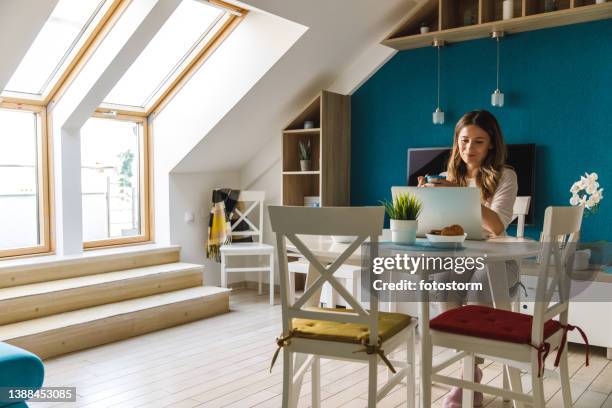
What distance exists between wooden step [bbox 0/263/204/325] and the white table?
6.98 ft

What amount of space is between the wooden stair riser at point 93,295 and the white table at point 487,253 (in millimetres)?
2126

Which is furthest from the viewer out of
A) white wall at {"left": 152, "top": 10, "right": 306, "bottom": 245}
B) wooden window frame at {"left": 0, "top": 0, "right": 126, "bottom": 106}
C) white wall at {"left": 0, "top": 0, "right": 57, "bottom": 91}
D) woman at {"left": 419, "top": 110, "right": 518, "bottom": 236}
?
white wall at {"left": 152, "top": 10, "right": 306, "bottom": 245}

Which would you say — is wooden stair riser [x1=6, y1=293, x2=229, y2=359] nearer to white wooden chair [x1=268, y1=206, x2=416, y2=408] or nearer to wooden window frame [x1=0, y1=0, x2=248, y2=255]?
wooden window frame [x1=0, y1=0, x2=248, y2=255]

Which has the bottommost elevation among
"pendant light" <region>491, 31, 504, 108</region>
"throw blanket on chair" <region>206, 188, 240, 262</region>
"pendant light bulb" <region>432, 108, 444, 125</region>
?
"throw blanket on chair" <region>206, 188, 240, 262</region>

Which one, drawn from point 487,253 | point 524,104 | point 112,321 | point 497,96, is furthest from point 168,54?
point 487,253

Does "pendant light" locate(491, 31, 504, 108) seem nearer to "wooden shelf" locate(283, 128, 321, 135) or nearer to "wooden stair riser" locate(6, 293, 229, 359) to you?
"wooden shelf" locate(283, 128, 321, 135)

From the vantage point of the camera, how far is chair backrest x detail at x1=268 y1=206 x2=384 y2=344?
192cm

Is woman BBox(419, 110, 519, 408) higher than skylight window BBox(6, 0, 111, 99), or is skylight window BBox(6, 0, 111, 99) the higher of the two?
skylight window BBox(6, 0, 111, 99)

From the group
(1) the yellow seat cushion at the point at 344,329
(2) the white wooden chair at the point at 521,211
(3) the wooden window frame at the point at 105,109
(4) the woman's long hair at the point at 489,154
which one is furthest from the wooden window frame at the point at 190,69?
(1) the yellow seat cushion at the point at 344,329

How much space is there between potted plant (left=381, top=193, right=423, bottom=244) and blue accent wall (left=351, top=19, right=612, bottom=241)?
2.43 metres

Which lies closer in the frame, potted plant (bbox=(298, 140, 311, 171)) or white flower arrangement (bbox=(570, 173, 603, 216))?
white flower arrangement (bbox=(570, 173, 603, 216))

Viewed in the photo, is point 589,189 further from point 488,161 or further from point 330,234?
point 330,234

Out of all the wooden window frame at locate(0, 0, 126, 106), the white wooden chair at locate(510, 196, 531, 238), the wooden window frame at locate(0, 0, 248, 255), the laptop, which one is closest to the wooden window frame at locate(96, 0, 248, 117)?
the wooden window frame at locate(0, 0, 248, 255)

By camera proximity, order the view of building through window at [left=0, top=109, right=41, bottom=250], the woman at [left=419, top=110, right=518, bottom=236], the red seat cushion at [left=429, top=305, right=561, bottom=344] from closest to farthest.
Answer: the red seat cushion at [left=429, top=305, right=561, bottom=344] < the woman at [left=419, top=110, right=518, bottom=236] < the view of building through window at [left=0, top=109, right=41, bottom=250]
